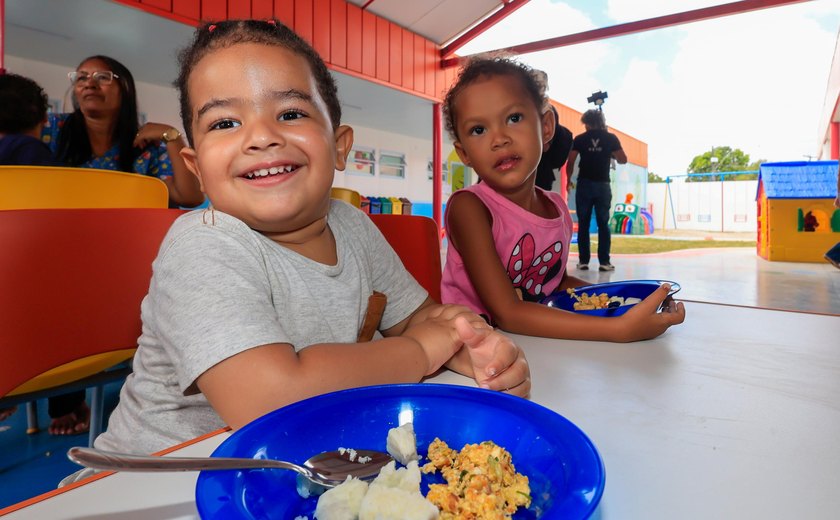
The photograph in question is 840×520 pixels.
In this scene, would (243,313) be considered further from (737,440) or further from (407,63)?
(407,63)

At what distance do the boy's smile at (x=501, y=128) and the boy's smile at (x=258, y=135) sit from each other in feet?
A: 2.04

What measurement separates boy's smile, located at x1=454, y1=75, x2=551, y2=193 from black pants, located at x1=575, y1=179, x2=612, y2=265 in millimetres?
4072

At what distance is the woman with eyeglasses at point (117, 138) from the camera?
76.4 inches

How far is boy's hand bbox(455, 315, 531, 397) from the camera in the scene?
53 centimetres

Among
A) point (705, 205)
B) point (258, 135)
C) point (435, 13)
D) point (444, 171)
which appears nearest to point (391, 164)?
point (444, 171)

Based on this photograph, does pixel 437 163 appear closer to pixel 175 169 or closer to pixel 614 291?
pixel 175 169

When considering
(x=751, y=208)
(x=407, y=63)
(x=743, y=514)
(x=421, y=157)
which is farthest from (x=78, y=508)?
(x=751, y=208)

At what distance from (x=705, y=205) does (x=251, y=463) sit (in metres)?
15.1

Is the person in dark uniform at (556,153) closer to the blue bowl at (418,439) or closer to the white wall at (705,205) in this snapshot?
the blue bowl at (418,439)

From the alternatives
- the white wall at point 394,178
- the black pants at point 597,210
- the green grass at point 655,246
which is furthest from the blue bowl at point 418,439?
the white wall at point 394,178

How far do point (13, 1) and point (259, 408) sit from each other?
216 inches

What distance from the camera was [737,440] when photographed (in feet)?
1.36

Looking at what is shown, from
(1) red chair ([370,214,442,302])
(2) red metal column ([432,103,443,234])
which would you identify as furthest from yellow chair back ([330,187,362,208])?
(2) red metal column ([432,103,443,234])

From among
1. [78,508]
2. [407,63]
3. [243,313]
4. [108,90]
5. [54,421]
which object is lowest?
[54,421]
